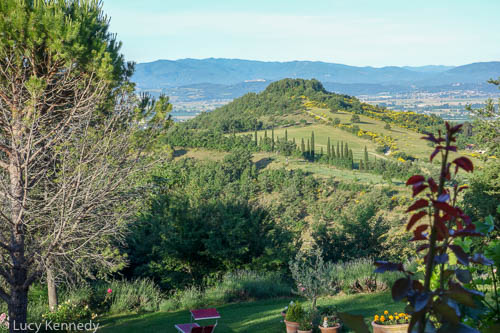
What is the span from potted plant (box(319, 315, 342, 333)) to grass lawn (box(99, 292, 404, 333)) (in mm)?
656

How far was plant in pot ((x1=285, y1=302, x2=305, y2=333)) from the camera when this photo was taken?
621 cm

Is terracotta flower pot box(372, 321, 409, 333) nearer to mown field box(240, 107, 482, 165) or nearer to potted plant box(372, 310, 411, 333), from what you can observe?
potted plant box(372, 310, 411, 333)

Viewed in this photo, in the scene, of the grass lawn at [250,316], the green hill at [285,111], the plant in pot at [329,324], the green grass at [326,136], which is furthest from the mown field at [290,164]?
the plant in pot at [329,324]

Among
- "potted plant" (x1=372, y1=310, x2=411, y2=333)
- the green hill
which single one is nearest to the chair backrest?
"potted plant" (x1=372, y1=310, x2=411, y2=333)

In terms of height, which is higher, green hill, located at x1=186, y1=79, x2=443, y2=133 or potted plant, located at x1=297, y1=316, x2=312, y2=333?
green hill, located at x1=186, y1=79, x2=443, y2=133

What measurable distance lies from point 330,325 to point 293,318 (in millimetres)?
539

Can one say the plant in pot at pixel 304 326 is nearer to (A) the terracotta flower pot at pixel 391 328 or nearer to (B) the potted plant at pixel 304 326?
(B) the potted plant at pixel 304 326

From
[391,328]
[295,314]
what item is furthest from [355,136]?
[391,328]

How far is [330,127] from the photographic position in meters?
60.3

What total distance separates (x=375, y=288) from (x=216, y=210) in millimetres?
5944

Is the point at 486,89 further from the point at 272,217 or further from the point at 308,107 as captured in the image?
the point at 272,217

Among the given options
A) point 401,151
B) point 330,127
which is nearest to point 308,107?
point 330,127

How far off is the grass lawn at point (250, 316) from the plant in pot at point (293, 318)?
A: 1.74 ft

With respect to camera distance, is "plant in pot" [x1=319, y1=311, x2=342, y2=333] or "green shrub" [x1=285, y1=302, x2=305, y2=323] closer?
"plant in pot" [x1=319, y1=311, x2=342, y2=333]
